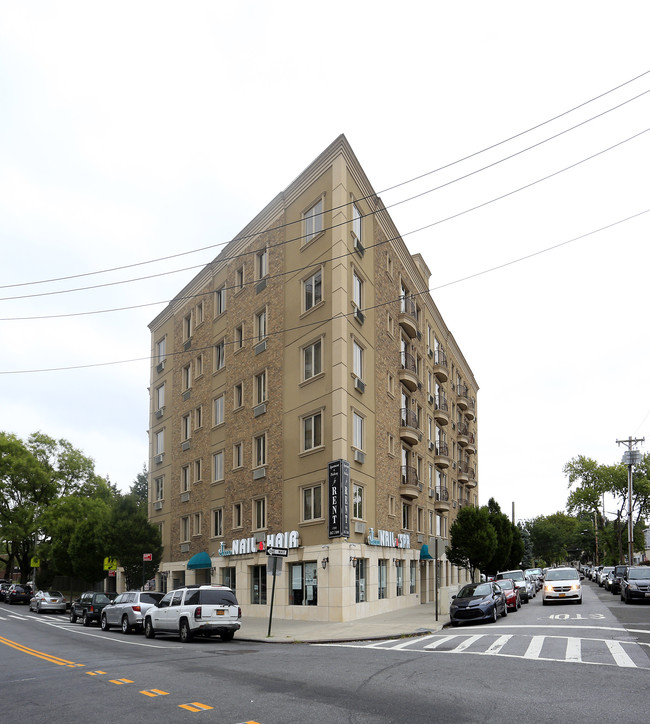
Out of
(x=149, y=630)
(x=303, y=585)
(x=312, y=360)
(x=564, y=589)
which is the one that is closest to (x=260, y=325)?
(x=312, y=360)

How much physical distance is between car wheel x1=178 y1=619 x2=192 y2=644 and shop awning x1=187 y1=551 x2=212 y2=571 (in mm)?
15384

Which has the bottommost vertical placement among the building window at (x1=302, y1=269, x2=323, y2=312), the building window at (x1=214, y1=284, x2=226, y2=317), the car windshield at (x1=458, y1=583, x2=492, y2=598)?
the car windshield at (x1=458, y1=583, x2=492, y2=598)

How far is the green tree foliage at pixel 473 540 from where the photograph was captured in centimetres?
4519

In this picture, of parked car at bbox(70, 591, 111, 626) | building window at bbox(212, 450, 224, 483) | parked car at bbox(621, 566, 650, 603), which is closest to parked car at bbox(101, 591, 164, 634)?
parked car at bbox(70, 591, 111, 626)

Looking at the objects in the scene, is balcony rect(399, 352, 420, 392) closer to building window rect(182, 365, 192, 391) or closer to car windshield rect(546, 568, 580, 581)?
car windshield rect(546, 568, 580, 581)

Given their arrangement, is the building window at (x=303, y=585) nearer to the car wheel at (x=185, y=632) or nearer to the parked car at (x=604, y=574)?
the car wheel at (x=185, y=632)

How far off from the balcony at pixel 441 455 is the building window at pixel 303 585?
62.8 feet

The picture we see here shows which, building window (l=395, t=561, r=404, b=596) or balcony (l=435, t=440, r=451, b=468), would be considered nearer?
building window (l=395, t=561, r=404, b=596)

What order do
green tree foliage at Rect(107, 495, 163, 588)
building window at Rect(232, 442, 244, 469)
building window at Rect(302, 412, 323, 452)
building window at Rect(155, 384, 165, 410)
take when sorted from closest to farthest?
building window at Rect(302, 412, 323, 452) < building window at Rect(232, 442, 244, 469) < green tree foliage at Rect(107, 495, 163, 588) < building window at Rect(155, 384, 165, 410)

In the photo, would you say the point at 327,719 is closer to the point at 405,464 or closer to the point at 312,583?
the point at 312,583

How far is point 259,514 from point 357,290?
11.7 meters

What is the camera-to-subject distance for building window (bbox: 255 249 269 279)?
123 ft

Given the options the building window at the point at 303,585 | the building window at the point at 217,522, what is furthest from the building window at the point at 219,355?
the building window at the point at 303,585

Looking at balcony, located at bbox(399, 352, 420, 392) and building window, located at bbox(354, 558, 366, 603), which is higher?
balcony, located at bbox(399, 352, 420, 392)
